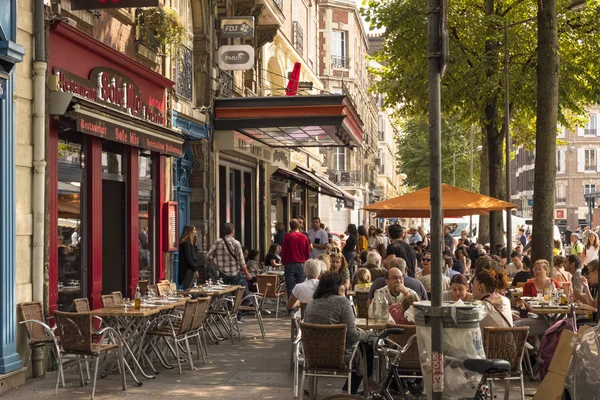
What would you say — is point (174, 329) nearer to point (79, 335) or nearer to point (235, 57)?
point (79, 335)

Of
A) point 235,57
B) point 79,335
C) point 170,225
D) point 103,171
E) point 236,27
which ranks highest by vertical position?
point 236,27

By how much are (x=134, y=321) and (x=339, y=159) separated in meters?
47.7

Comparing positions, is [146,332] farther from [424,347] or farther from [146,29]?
[146,29]

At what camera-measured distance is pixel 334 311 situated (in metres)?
8.98

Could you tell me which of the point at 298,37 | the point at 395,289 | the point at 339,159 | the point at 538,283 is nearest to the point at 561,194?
the point at 339,159

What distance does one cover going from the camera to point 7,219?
10336mm

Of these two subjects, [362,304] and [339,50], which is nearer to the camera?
[362,304]

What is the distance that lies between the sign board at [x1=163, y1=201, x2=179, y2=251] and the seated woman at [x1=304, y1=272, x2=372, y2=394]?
8.19m

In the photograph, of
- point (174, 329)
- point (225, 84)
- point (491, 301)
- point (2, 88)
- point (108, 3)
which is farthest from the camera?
point (225, 84)

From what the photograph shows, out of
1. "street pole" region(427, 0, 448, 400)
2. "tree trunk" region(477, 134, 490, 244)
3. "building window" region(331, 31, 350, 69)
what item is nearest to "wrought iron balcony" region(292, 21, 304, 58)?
"tree trunk" region(477, 134, 490, 244)

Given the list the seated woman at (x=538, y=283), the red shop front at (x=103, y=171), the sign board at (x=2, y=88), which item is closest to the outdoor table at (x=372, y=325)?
the seated woman at (x=538, y=283)

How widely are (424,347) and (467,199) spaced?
9.20 m

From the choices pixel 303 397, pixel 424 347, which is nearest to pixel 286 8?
pixel 303 397

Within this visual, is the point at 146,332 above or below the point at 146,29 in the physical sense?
below
